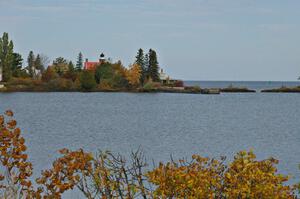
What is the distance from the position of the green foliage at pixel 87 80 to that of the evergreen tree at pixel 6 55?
41.2 feet

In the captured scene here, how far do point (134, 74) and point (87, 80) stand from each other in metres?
9.21

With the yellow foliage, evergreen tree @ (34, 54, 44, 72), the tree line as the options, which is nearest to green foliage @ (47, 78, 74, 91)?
the tree line

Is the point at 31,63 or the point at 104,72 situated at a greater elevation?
the point at 31,63

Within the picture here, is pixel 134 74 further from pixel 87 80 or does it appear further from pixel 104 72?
pixel 87 80

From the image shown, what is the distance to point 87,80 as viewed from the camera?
10581 cm

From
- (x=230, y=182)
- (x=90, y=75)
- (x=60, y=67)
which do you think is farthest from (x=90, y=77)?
(x=230, y=182)

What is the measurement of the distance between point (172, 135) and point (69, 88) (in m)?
74.3

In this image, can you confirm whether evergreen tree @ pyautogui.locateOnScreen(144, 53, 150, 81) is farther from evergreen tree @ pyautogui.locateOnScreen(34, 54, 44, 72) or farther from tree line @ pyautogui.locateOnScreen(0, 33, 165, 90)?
evergreen tree @ pyautogui.locateOnScreen(34, 54, 44, 72)

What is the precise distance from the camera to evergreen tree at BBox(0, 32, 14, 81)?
101 meters

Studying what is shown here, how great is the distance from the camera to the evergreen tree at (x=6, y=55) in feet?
332

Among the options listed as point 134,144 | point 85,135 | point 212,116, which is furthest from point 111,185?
point 212,116

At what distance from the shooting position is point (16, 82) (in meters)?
105

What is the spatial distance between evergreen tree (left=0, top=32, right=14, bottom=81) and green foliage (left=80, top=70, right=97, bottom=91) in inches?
494

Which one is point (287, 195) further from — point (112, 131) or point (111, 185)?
point (112, 131)
